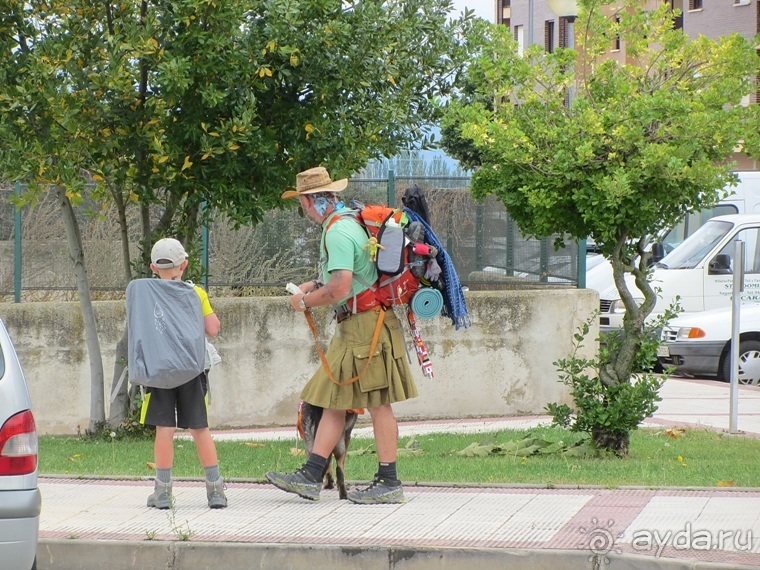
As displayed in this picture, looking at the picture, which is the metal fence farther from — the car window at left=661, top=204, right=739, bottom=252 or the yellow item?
the car window at left=661, top=204, right=739, bottom=252

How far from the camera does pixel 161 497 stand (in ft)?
23.4

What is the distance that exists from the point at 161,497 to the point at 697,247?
43.4ft

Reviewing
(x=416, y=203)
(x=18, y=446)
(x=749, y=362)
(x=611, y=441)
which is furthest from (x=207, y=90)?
(x=749, y=362)

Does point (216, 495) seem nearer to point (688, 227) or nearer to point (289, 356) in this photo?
point (289, 356)

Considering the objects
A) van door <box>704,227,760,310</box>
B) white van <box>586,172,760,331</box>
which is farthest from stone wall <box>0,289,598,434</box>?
van door <box>704,227,760,310</box>

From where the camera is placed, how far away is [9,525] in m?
5.00

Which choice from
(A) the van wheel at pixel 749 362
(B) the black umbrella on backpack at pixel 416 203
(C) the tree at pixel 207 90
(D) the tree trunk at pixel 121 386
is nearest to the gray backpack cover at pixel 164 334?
(B) the black umbrella on backpack at pixel 416 203

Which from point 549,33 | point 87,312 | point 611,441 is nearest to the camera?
point 611,441

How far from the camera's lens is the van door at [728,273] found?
1791 centimetres

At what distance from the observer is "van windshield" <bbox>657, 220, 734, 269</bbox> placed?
18.4 meters

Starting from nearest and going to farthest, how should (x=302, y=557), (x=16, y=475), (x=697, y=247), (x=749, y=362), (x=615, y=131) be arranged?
(x=16, y=475), (x=302, y=557), (x=615, y=131), (x=749, y=362), (x=697, y=247)

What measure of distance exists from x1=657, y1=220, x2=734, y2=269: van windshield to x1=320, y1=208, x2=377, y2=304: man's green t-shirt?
1234 cm

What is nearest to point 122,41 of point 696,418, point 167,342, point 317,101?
point 317,101

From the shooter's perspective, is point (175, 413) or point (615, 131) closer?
point (175, 413)
